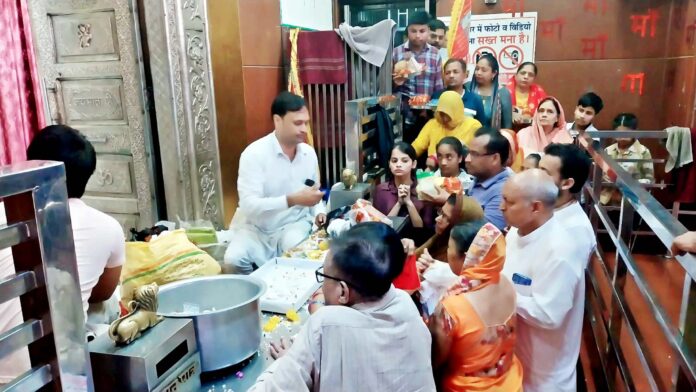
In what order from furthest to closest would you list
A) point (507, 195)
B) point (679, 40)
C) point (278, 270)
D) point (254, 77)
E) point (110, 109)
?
point (679, 40), point (254, 77), point (110, 109), point (278, 270), point (507, 195)

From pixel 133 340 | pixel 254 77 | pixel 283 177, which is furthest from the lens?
pixel 254 77

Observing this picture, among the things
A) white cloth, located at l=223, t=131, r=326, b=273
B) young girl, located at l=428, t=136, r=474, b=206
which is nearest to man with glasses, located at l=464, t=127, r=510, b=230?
young girl, located at l=428, t=136, r=474, b=206

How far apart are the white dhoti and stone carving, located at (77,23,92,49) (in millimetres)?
1660

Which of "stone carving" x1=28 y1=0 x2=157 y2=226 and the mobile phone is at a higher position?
"stone carving" x1=28 y1=0 x2=157 y2=226

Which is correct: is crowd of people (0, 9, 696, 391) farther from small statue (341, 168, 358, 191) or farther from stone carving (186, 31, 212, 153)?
A: stone carving (186, 31, 212, 153)

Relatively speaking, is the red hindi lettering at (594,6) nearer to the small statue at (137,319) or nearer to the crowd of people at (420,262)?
the crowd of people at (420,262)

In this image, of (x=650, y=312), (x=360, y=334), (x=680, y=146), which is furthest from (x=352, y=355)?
(x=680, y=146)

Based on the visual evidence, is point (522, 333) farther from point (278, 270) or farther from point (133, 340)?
point (133, 340)

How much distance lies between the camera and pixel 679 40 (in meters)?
4.83

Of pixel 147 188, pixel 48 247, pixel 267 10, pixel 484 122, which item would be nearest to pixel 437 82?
pixel 484 122

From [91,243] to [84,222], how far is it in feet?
0.22

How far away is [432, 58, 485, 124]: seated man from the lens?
3986 mm

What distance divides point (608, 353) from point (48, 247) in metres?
2.11

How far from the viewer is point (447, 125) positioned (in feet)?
12.3
